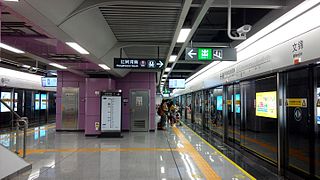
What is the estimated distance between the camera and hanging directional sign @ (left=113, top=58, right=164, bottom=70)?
23.4 ft

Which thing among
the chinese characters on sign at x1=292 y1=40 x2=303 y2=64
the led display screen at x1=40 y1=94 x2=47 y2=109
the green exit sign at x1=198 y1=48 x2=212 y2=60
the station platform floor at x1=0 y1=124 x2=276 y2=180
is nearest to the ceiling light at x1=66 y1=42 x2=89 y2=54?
the station platform floor at x1=0 y1=124 x2=276 y2=180

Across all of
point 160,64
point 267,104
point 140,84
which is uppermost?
point 160,64

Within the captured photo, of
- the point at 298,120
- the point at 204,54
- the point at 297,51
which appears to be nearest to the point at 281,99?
the point at 298,120

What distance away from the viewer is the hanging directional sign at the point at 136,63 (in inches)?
281

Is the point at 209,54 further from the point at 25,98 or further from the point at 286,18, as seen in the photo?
the point at 25,98

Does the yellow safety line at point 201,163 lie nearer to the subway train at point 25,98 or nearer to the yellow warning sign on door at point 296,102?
the yellow warning sign on door at point 296,102

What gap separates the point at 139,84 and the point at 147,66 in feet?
18.0

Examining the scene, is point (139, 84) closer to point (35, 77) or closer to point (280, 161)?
point (35, 77)

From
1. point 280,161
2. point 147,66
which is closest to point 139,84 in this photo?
point 147,66

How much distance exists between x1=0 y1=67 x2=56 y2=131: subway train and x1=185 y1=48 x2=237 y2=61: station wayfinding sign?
7.78 metres

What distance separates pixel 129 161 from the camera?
622 centimetres

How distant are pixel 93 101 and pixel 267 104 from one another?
684cm

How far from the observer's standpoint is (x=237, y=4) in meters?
4.96

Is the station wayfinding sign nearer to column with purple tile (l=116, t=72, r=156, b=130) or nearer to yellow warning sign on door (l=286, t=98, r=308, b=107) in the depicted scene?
yellow warning sign on door (l=286, t=98, r=308, b=107)
